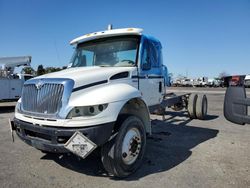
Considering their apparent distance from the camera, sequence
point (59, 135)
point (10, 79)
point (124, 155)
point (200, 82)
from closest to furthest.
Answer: point (59, 135) < point (124, 155) < point (10, 79) < point (200, 82)

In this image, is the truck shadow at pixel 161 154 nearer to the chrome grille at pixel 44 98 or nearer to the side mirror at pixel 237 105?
the chrome grille at pixel 44 98

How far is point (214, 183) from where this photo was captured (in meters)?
3.82

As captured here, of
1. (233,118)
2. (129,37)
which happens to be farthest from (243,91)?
(129,37)

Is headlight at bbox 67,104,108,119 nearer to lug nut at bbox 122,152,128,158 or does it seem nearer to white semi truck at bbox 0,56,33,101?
lug nut at bbox 122,152,128,158

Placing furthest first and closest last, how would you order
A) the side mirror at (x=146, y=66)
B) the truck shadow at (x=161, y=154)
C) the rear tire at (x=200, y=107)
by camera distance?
the rear tire at (x=200, y=107), the side mirror at (x=146, y=66), the truck shadow at (x=161, y=154)

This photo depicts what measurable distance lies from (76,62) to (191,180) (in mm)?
3549

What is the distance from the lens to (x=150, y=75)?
555 centimetres

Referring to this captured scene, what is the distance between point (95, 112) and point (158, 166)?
1783mm

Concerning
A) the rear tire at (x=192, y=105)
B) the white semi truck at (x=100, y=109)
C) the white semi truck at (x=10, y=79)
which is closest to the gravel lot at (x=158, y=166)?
the white semi truck at (x=100, y=109)

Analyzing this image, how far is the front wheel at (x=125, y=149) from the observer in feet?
12.4

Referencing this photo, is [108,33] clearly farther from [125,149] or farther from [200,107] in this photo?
[200,107]

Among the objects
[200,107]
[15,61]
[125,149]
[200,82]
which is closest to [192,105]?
[200,107]

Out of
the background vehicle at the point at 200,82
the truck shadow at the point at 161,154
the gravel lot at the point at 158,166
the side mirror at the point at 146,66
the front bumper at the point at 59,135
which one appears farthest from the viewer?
the background vehicle at the point at 200,82

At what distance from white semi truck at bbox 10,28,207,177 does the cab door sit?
0.04 m
